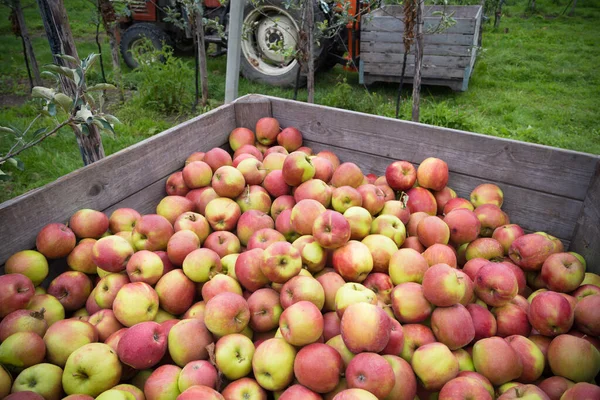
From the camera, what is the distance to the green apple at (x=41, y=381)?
149 centimetres

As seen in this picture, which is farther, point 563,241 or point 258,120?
point 258,120

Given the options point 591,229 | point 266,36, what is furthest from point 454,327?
point 266,36

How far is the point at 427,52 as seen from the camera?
5.97 meters

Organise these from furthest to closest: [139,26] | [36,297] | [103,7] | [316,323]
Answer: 1. [139,26]
2. [103,7]
3. [36,297]
4. [316,323]

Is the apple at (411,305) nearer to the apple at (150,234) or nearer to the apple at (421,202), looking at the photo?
the apple at (421,202)

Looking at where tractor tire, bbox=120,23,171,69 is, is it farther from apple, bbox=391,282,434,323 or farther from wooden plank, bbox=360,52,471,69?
apple, bbox=391,282,434,323

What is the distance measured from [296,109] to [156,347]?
6.06 ft

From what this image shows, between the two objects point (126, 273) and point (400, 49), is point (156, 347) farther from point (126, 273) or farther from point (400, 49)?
point (400, 49)

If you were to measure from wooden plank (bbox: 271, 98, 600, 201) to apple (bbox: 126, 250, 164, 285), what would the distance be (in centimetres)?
141

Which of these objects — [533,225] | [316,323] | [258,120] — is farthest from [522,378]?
[258,120]

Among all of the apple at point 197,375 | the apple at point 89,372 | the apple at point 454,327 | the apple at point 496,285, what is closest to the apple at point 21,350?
the apple at point 89,372

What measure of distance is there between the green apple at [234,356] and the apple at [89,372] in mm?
375

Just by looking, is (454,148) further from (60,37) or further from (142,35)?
(142,35)

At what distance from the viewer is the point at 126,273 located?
200cm
